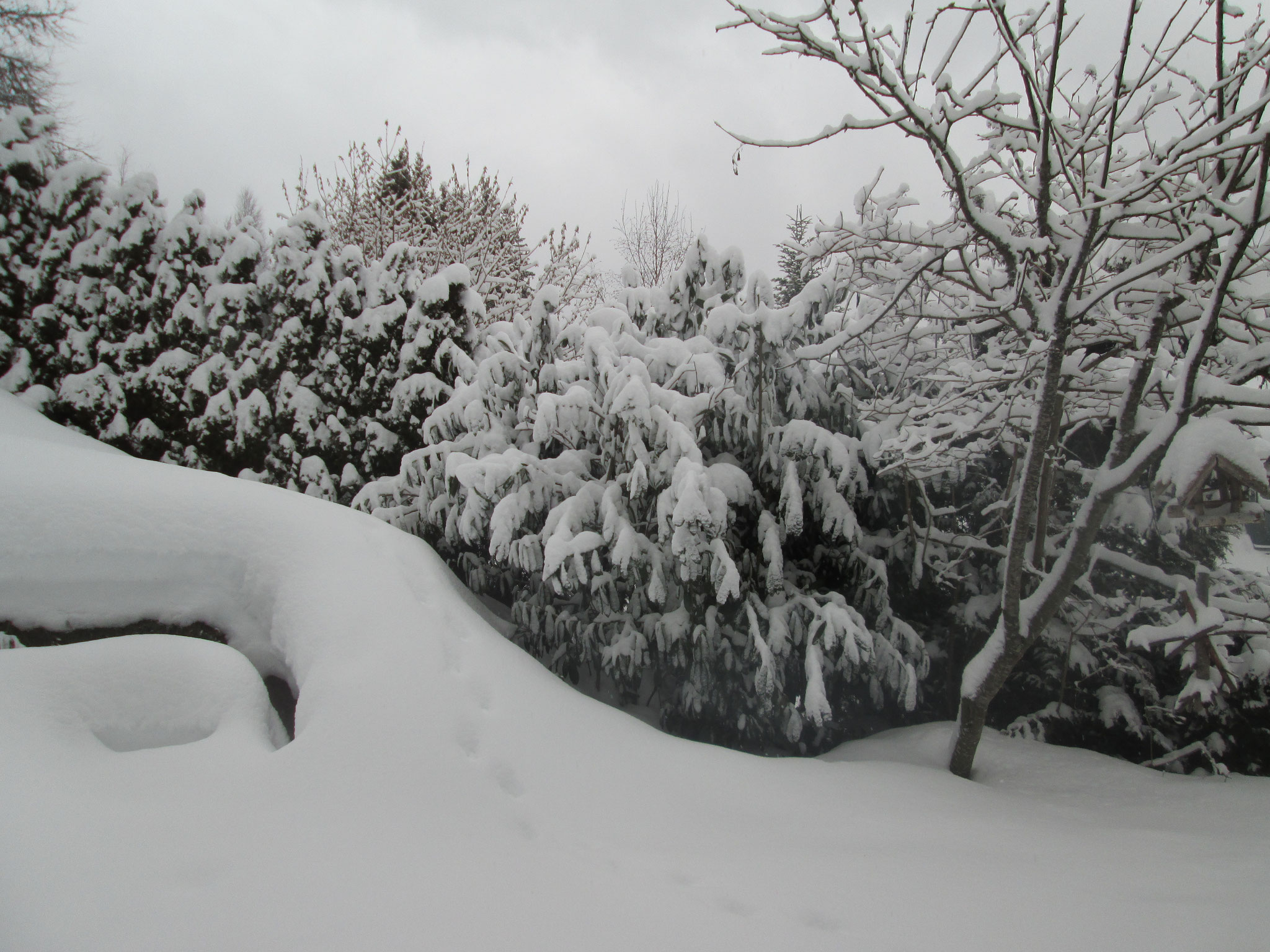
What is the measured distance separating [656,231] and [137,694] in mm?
18301

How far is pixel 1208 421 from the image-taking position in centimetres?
237

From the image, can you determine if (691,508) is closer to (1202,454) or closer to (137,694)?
(1202,454)

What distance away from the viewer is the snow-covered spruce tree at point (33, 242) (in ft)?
16.5

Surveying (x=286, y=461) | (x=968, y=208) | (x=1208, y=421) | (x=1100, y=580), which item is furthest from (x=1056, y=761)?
(x=286, y=461)

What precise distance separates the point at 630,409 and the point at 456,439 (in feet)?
4.75

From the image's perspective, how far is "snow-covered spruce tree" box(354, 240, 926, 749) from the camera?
3.06 metres

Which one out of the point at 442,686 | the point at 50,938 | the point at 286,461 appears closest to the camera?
the point at 50,938

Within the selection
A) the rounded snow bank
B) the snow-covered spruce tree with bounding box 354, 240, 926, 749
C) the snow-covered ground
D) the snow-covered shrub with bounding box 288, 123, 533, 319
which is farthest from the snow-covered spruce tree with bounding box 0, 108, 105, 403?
the snow-covered shrub with bounding box 288, 123, 533, 319

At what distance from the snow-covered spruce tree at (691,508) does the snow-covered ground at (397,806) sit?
20.3 inches

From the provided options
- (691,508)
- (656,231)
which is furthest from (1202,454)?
(656,231)

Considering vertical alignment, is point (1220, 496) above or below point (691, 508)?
above

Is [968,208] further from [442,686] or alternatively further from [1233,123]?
[442,686]

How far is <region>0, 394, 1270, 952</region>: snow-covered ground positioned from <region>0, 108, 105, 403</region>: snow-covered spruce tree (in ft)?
9.62

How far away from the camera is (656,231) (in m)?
18.4
